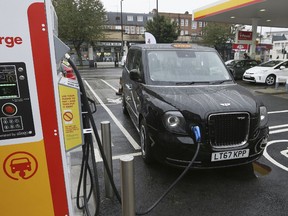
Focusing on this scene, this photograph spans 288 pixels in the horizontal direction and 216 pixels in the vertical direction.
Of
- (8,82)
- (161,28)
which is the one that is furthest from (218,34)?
(8,82)

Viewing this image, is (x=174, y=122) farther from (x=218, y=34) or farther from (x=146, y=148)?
(x=218, y=34)

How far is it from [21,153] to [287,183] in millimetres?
3382

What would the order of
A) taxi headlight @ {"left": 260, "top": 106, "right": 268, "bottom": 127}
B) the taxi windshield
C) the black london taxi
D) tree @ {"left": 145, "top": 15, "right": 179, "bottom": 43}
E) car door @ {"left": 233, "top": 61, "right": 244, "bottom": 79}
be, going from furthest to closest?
1. tree @ {"left": 145, "top": 15, "right": 179, "bottom": 43}
2. car door @ {"left": 233, "top": 61, "right": 244, "bottom": 79}
3. the taxi windshield
4. taxi headlight @ {"left": 260, "top": 106, "right": 268, "bottom": 127}
5. the black london taxi

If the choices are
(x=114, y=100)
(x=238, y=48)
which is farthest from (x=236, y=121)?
(x=238, y=48)

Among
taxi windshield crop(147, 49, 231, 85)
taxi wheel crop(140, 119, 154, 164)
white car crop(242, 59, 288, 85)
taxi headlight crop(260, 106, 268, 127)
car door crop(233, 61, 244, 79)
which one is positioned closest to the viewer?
taxi headlight crop(260, 106, 268, 127)

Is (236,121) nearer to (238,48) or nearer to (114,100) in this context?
(114,100)

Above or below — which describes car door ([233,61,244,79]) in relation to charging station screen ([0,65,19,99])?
below

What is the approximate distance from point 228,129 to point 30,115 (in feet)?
7.86

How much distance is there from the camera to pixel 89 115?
218 cm

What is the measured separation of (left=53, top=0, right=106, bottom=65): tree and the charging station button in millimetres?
28114

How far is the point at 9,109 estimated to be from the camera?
64.9 inches

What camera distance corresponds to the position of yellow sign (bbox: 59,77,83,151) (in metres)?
2.00

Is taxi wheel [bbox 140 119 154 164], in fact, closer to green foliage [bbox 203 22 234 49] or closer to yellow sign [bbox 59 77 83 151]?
yellow sign [bbox 59 77 83 151]

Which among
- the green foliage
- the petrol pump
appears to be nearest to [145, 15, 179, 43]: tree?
the green foliage
